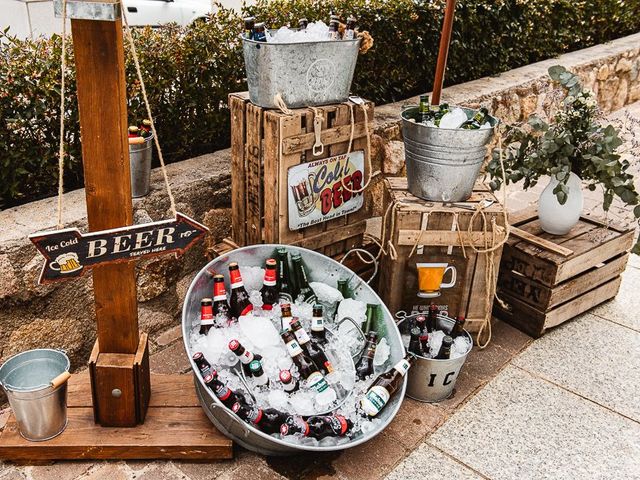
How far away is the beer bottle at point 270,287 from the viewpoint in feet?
10.8

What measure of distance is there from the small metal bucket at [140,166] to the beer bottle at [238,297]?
76 centimetres

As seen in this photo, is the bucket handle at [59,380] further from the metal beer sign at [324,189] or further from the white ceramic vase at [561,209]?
the white ceramic vase at [561,209]

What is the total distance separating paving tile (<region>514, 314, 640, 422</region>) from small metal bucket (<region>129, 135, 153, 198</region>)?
2.48m

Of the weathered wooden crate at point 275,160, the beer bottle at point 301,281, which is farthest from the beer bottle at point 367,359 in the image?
the weathered wooden crate at point 275,160

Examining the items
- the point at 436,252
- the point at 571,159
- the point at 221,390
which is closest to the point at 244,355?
the point at 221,390

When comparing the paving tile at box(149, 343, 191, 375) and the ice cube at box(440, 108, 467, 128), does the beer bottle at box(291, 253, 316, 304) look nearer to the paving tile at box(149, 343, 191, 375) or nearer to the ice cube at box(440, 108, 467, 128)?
the paving tile at box(149, 343, 191, 375)

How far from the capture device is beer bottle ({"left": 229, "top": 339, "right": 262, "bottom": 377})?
2895 millimetres

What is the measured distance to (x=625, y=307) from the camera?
431 cm

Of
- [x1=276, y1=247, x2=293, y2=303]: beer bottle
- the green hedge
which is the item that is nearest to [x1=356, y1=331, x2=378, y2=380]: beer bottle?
[x1=276, y1=247, x2=293, y2=303]: beer bottle

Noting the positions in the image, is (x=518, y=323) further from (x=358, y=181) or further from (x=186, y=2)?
(x=186, y=2)

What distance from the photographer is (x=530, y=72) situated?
21.6ft

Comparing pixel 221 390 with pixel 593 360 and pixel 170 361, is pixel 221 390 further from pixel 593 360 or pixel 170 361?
pixel 593 360

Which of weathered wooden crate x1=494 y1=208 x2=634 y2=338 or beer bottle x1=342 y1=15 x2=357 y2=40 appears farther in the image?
weathered wooden crate x1=494 y1=208 x2=634 y2=338

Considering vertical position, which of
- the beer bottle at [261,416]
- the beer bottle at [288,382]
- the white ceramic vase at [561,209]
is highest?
the white ceramic vase at [561,209]
